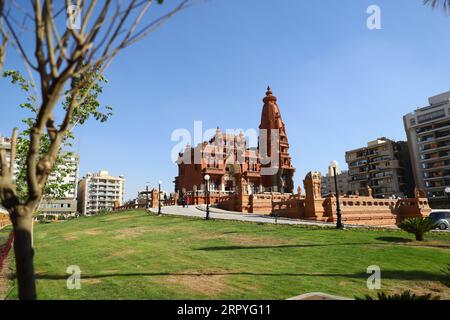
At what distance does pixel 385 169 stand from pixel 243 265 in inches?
3050

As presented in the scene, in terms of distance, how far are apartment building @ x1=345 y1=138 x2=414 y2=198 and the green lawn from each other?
6615cm

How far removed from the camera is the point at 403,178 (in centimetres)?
7650

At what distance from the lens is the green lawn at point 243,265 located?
7.14 metres

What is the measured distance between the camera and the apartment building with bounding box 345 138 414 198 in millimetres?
75562

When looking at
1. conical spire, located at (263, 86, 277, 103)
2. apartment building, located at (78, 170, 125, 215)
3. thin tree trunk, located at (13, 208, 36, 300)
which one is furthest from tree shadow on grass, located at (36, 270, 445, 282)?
apartment building, located at (78, 170, 125, 215)

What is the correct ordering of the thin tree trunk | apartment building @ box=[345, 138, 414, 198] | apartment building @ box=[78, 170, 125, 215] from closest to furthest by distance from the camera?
the thin tree trunk, apartment building @ box=[345, 138, 414, 198], apartment building @ box=[78, 170, 125, 215]

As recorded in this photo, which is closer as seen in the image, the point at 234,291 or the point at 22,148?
the point at 234,291

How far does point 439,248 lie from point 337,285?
7.84m
